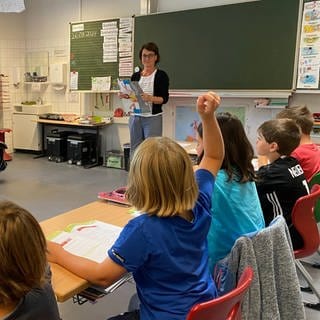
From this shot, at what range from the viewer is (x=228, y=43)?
4719 millimetres

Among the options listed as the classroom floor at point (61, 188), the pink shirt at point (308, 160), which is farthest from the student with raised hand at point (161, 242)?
the pink shirt at point (308, 160)

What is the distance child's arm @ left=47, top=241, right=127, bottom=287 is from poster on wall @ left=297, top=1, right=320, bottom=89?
392cm

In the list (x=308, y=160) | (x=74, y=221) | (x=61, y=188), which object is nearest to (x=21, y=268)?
(x=74, y=221)

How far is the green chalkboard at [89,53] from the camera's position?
5.80 m

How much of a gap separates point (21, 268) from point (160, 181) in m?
0.42

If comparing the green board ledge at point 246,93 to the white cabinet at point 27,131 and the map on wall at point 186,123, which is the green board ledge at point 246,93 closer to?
the map on wall at point 186,123

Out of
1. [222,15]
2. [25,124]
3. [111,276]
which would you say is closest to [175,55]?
[222,15]

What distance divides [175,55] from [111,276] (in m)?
4.47

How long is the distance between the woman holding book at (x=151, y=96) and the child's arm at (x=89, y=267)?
2.63m

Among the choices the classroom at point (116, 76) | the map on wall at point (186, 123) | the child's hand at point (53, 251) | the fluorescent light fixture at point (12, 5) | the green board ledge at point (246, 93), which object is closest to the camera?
the child's hand at point (53, 251)

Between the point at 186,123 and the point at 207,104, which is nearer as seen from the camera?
the point at 207,104

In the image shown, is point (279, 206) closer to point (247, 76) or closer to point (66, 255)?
point (66, 255)

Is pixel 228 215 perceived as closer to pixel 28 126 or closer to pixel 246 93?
pixel 246 93

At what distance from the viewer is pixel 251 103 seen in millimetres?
4922
